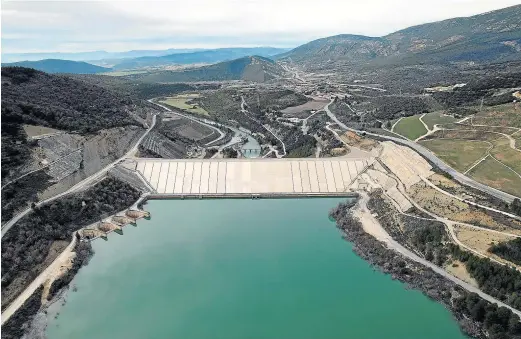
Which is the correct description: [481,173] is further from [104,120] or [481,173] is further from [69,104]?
[69,104]

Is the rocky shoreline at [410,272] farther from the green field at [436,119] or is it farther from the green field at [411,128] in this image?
the green field at [436,119]

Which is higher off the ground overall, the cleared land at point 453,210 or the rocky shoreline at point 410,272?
the cleared land at point 453,210

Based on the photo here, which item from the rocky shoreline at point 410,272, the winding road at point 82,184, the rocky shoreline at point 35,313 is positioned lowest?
the rocky shoreline at point 35,313

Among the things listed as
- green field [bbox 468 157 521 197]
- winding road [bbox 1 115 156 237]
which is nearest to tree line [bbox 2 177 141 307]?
winding road [bbox 1 115 156 237]

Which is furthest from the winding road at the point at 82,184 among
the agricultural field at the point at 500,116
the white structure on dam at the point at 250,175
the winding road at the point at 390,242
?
the agricultural field at the point at 500,116

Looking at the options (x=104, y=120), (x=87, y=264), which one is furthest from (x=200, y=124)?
(x=87, y=264)
